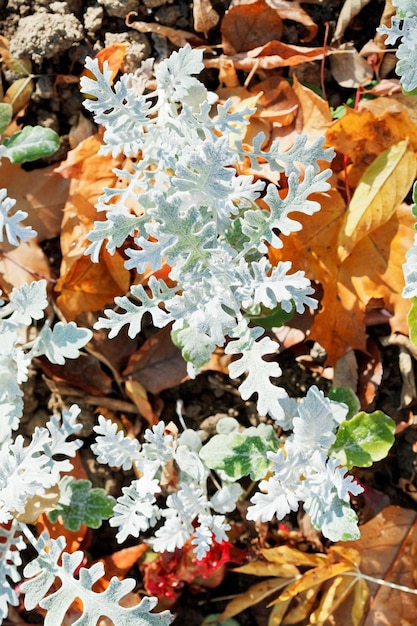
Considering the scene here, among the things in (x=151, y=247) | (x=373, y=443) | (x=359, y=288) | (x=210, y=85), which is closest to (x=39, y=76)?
(x=210, y=85)

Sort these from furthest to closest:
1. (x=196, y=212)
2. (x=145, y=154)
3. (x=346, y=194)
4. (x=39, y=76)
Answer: (x=39, y=76) < (x=346, y=194) < (x=145, y=154) < (x=196, y=212)

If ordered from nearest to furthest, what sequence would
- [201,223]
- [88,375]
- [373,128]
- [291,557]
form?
1. [201,223]
2. [373,128]
3. [291,557]
4. [88,375]

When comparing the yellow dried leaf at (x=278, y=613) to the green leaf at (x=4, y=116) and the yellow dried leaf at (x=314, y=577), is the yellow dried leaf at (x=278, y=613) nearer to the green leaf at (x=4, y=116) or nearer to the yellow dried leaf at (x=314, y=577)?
the yellow dried leaf at (x=314, y=577)

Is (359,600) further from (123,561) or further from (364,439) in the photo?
(123,561)

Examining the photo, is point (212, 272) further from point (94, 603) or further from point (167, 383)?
point (94, 603)

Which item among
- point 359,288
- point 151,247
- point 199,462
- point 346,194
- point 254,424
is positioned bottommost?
point 254,424

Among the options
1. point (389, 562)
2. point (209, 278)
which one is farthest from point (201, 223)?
point (389, 562)

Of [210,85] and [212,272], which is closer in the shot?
[212,272]
